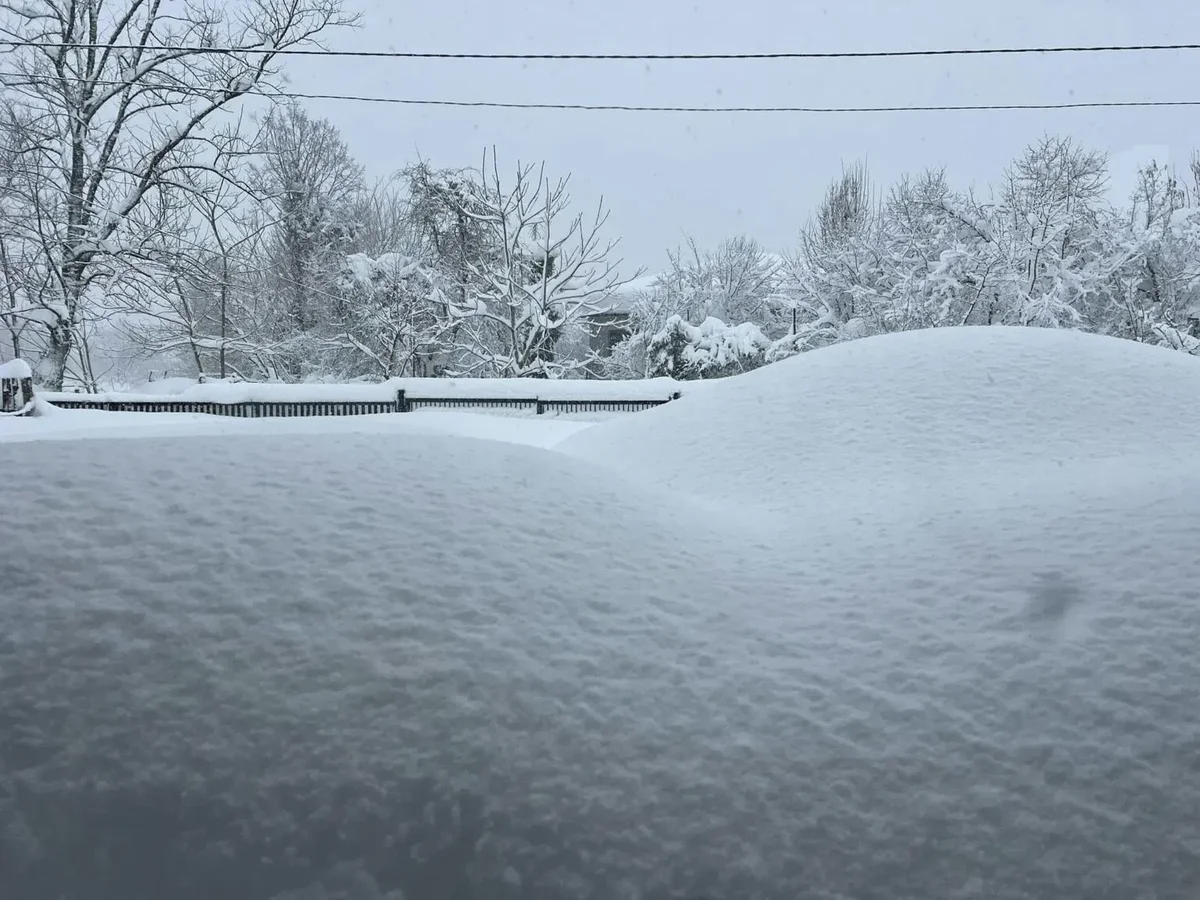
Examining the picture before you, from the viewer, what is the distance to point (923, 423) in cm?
313

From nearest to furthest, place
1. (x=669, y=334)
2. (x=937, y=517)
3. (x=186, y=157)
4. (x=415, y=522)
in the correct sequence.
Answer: (x=415, y=522) < (x=937, y=517) < (x=186, y=157) < (x=669, y=334)

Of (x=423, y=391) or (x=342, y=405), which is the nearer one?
(x=342, y=405)

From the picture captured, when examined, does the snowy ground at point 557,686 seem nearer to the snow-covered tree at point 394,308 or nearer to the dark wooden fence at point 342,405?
the dark wooden fence at point 342,405

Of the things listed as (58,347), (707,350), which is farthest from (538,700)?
(707,350)

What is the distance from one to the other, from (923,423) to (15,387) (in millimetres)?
11728

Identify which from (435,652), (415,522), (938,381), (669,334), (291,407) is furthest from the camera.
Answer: (669,334)

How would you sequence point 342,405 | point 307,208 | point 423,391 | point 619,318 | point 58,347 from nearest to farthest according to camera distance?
point 342,405 < point 423,391 < point 58,347 < point 307,208 < point 619,318

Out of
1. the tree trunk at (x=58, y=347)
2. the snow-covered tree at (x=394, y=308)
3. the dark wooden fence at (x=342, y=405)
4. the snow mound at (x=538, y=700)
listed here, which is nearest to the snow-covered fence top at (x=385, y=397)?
the dark wooden fence at (x=342, y=405)

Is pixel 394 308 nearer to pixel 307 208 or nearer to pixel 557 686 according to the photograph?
pixel 307 208

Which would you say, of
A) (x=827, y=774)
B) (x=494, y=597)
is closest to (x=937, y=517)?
(x=827, y=774)

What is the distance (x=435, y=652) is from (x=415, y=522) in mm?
421

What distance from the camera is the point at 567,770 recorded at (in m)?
1.37

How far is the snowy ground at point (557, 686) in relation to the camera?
122cm

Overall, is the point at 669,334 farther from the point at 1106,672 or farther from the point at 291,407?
the point at 1106,672
